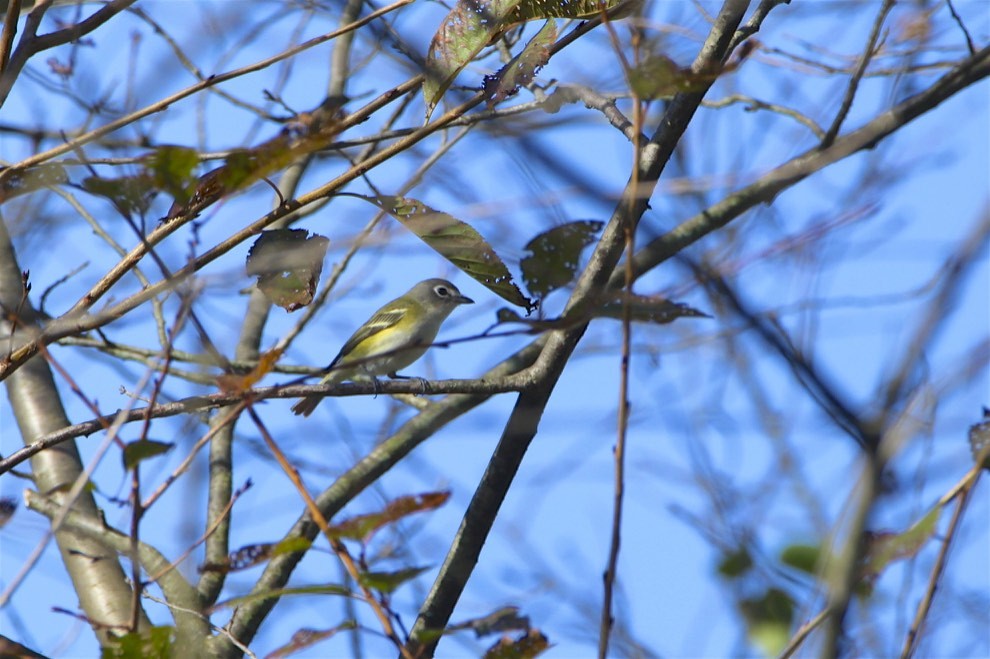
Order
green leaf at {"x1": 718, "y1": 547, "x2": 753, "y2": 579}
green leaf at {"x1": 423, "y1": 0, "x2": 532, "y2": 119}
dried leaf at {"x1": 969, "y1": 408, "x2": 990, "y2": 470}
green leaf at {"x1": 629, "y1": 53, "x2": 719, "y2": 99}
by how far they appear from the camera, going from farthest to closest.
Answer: green leaf at {"x1": 423, "y1": 0, "x2": 532, "y2": 119} → dried leaf at {"x1": 969, "y1": 408, "x2": 990, "y2": 470} → green leaf at {"x1": 718, "y1": 547, "x2": 753, "y2": 579} → green leaf at {"x1": 629, "y1": 53, "x2": 719, "y2": 99}

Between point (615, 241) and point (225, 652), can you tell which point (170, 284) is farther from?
point (225, 652)

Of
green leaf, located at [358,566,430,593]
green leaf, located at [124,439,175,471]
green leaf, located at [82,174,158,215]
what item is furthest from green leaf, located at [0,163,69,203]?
green leaf, located at [358,566,430,593]

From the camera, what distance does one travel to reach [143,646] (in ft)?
5.92

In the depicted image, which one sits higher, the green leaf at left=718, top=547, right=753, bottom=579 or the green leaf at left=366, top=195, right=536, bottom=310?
the green leaf at left=366, top=195, right=536, bottom=310

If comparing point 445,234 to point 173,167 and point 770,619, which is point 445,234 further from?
point 770,619

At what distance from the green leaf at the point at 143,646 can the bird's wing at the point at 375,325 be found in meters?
4.62

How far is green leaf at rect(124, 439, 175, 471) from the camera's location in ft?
5.50

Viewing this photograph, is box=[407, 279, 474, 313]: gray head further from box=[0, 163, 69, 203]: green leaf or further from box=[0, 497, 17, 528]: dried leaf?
box=[0, 163, 69, 203]: green leaf

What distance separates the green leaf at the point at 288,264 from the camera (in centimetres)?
242

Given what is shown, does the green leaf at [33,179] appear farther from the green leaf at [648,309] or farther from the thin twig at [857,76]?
the thin twig at [857,76]

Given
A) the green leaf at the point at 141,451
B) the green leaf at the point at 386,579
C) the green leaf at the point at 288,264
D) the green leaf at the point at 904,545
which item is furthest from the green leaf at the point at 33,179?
the green leaf at the point at 904,545

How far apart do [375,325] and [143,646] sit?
4.79 meters

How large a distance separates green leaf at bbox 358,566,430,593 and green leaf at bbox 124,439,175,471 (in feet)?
1.26

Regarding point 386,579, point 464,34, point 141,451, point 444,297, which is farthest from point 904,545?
point 444,297
